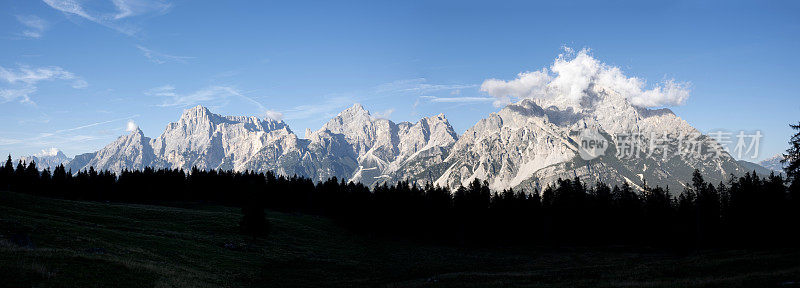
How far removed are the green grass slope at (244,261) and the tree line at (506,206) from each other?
490 inches

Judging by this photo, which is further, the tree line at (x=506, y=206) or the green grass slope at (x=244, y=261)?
the tree line at (x=506, y=206)

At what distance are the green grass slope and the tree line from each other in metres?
12.4

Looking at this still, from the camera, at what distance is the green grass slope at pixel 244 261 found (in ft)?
93.4

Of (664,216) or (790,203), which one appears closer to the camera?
(790,203)

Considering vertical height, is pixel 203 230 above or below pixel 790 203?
below

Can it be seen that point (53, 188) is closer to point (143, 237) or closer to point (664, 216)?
point (143, 237)

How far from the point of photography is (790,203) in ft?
222

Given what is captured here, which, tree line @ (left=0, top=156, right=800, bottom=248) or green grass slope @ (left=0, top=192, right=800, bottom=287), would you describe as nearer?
green grass slope @ (left=0, top=192, right=800, bottom=287)

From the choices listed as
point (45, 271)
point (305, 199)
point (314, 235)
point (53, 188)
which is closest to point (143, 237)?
point (45, 271)

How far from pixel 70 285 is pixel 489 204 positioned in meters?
92.4

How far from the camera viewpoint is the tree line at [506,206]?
75438 millimetres

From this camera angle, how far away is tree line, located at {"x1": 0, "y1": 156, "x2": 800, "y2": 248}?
75.4 meters

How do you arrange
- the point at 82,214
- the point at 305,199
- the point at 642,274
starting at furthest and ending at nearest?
the point at 305,199 → the point at 82,214 → the point at 642,274

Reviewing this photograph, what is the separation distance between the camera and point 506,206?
102 meters
